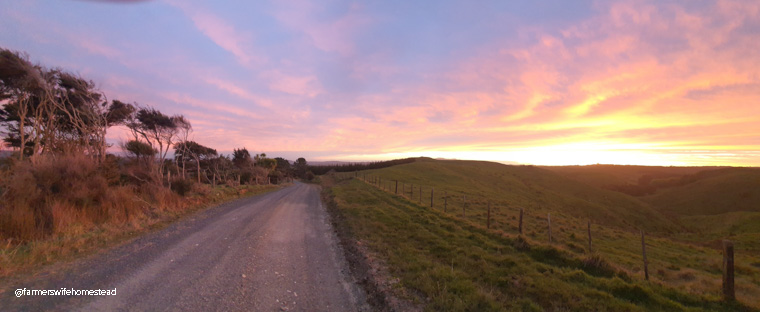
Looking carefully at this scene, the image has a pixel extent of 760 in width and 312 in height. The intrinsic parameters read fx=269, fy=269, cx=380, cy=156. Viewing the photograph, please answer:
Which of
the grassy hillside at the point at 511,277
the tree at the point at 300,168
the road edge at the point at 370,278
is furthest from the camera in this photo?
the tree at the point at 300,168

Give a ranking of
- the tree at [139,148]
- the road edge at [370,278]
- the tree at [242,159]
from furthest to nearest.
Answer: the tree at [242,159] < the tree at [139,148] < the road edge at [370,278]

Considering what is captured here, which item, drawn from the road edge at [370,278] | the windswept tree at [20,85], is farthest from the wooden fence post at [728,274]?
the windswept tree at [20,85]

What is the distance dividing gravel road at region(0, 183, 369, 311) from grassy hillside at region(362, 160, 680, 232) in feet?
49.6

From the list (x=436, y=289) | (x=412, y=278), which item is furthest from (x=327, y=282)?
(x=436, y=289)

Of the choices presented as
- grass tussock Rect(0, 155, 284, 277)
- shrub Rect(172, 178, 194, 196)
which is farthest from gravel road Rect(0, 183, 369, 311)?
shrub Rect(172, 178, 194, 196)

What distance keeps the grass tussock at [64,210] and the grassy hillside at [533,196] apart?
18673 mm

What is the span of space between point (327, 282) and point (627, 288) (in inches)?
262

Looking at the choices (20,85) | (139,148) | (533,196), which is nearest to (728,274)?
(20,85)

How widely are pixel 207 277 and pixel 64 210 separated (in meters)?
7.90

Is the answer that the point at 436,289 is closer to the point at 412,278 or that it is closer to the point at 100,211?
the point at 412,278

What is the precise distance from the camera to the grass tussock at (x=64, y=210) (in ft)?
22.3

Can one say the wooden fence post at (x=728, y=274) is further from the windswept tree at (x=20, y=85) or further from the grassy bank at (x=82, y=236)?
A: the windswept tree at (x=20, y=85)

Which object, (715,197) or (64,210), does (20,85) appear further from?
(715,197)

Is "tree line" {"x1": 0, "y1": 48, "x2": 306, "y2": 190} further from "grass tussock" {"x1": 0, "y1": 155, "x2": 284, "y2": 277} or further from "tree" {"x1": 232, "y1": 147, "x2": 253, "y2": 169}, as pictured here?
"tree" {"x1": 232, "y1": 147, "x2": 253, "y2": 169}
